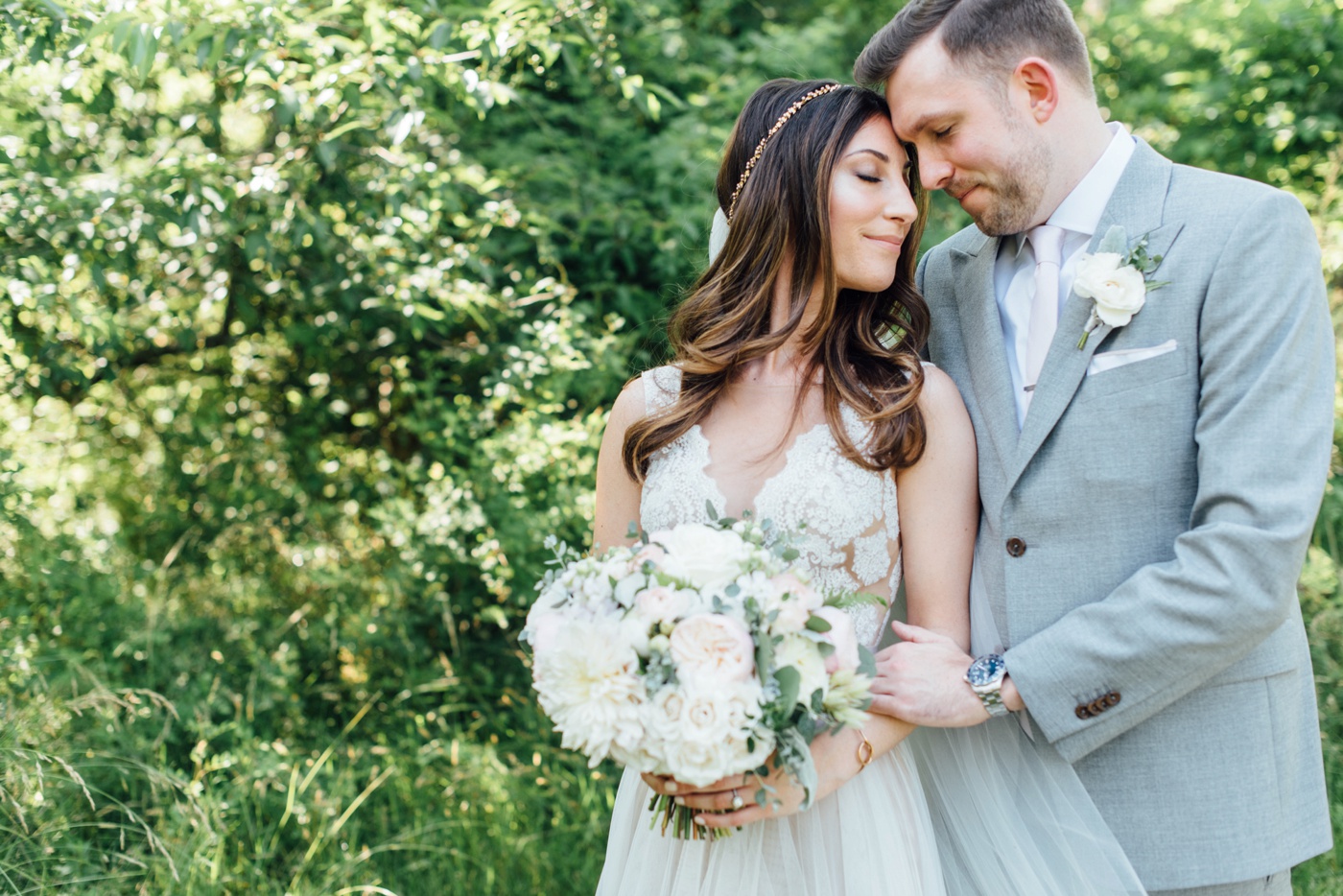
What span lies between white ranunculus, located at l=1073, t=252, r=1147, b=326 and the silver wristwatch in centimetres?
73

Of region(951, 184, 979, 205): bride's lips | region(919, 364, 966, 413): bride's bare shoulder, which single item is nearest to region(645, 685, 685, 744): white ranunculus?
region(919, 364, 966, 413): bride's bare shoulder

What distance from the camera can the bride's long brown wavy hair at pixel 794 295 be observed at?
2.55m

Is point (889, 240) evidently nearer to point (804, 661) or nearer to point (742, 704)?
point (804, 661)

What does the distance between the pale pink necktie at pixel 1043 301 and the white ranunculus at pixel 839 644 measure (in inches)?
29.5

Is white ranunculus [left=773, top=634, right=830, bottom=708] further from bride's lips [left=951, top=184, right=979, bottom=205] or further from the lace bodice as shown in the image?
bride's lips [left=951, top=184, right=979, bottom=205]

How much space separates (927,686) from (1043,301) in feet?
2.89

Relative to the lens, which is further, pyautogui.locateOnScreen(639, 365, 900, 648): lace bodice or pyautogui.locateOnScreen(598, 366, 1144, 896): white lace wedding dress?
pyautogui.locateOnScreen(639, 365, 900, 648): lace bodice

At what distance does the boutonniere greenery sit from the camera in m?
2.07

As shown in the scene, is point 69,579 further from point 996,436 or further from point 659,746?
point 996,436

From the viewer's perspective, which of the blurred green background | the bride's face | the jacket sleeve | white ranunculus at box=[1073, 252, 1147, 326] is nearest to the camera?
the jacket sleeve

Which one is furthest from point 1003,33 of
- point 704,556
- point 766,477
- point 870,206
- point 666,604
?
point 666,604

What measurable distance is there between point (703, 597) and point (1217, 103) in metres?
5.55

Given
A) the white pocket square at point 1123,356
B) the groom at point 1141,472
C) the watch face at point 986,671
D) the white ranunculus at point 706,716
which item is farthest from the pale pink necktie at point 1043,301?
the white ranunculus at point 706,716

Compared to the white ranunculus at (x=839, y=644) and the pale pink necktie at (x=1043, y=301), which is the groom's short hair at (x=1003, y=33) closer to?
the pale pink necktie at (x=1043, y=301)
